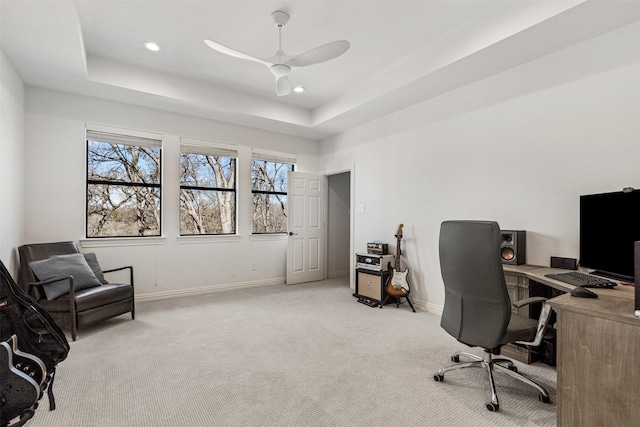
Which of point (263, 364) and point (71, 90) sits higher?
point (71, 90)

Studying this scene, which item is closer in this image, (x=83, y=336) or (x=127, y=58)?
(x=83, y=336)

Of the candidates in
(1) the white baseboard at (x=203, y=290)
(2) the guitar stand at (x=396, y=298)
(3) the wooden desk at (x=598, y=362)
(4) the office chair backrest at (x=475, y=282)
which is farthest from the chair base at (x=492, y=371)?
(1) the white baseboard at (x=203, y=290)

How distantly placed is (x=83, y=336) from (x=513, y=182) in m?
4.62

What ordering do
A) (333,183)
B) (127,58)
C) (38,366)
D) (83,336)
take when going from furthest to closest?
(333,183) < (127,58) < (83,336) < (38,366)

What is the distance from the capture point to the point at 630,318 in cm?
135

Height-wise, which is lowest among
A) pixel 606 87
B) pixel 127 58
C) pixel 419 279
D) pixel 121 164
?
pixel 419 279

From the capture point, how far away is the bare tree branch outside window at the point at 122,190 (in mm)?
4207

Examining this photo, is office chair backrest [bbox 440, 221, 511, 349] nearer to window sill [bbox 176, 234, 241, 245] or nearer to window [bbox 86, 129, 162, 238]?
window sill [bbox 176, 234, 241, 245]

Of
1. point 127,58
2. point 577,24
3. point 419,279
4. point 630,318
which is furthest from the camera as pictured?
point 419,279

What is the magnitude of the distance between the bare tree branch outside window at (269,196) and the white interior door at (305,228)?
339 millimetres

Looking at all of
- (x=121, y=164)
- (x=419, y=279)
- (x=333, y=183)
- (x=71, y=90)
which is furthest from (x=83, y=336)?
(x=333, y=183)

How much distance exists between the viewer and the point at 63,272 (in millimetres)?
3213

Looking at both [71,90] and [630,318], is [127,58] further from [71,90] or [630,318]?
[630,318]

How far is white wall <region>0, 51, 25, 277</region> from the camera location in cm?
289
